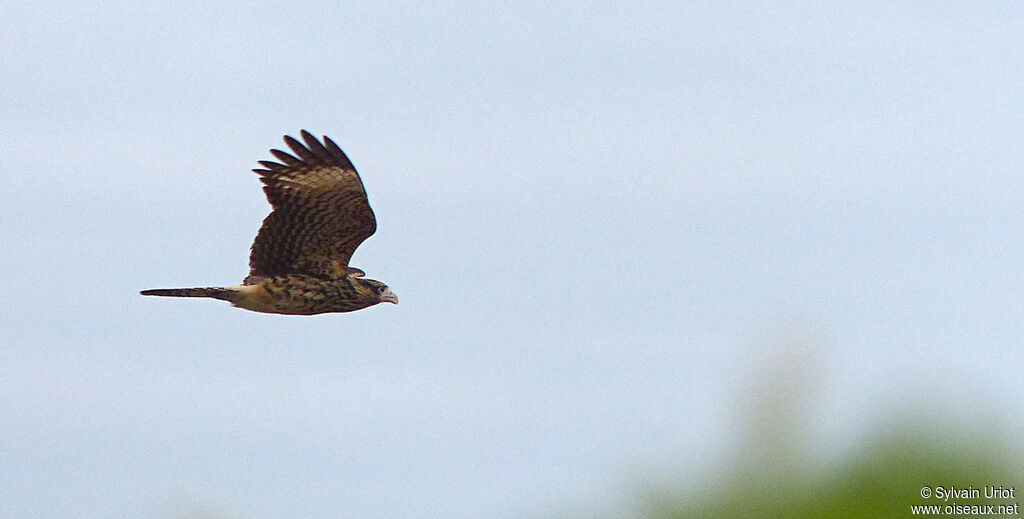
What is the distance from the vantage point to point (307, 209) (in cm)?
1316

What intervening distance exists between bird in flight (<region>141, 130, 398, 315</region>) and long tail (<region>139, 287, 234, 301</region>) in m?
0.01

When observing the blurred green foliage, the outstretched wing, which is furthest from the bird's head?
the blurred green foliage

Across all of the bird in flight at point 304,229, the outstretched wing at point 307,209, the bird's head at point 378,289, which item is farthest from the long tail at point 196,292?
the bird's head at point 378,289

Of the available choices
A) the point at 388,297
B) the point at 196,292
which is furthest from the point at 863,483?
the point at 388,297

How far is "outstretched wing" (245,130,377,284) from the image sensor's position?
515 inches

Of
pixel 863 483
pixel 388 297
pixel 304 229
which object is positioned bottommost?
pixel 863 483

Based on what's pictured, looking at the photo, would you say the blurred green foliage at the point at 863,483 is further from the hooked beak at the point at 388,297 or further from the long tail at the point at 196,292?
the hooked beak at the point at 388,297

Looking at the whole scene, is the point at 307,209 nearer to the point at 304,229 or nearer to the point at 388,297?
the point at 304,229

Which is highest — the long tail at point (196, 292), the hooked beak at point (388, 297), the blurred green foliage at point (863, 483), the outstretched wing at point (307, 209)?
the outstretched wing at point (307, 209)

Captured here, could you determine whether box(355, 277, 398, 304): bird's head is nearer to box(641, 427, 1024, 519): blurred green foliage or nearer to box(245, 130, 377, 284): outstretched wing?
box(245, 130, 377, 284): outstretched wing

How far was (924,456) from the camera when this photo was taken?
3.59 metres

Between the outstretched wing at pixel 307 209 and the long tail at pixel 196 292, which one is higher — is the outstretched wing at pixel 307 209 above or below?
above

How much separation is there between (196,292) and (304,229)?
129 centimetres

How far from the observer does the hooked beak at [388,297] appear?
13.9 metres
